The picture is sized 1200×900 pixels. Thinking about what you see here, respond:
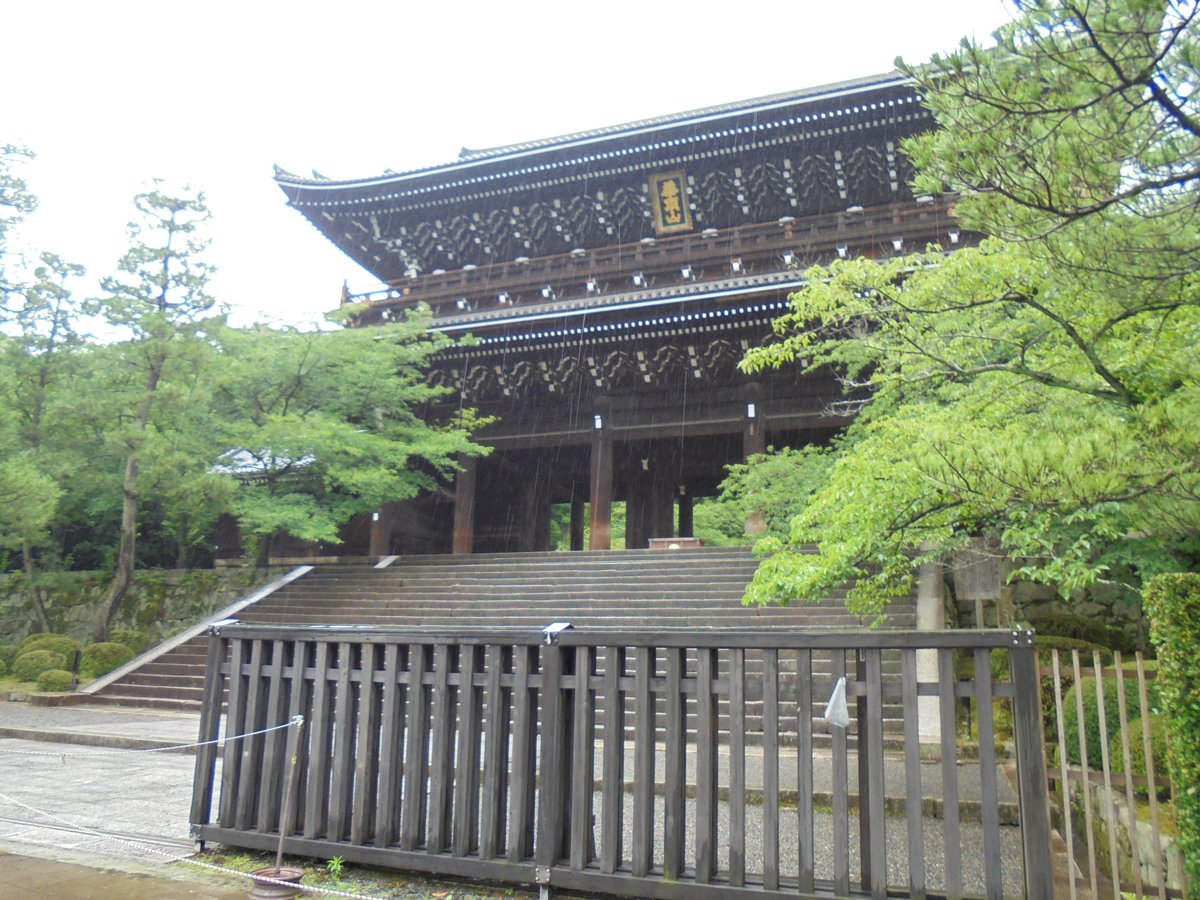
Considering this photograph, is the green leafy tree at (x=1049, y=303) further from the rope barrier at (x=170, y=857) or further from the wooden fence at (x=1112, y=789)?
the rope barrier at (x=170, y=857)

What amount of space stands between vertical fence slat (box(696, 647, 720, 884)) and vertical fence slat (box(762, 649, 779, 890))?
217 millimetres

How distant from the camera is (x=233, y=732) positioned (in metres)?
4.25

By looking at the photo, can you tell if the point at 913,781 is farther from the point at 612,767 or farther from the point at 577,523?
the point at 577,523

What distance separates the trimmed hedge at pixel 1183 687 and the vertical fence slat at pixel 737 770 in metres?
1.61

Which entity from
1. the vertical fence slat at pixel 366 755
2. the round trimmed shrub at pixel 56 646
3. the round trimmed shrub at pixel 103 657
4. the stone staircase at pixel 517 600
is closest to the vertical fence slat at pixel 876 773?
the vertical fence slat at pixel 366 755

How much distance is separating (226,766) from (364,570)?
11289 millimetres

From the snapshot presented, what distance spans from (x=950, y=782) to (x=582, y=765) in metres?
1.53

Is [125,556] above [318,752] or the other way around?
above

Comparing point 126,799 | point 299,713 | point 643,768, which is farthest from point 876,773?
point 126,799

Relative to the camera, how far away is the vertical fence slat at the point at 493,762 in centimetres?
365

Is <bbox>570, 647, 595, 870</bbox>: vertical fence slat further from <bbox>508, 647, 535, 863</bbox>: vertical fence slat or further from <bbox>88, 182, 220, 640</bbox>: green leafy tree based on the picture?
<bbox>88, 182, 220, 640</bbox>: green leafy tree

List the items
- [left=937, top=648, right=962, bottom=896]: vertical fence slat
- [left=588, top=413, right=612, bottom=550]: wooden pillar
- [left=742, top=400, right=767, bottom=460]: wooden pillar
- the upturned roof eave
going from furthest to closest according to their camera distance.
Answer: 1. [left=588, top=413, right=612, bottom=550]: wooden pillar
2. the upturned roof eave
3. [left=742, top=400, right=767, bottom=460]: wooden pillar
4. [left=937, top=648, right=962, bottom=896]: vertical fence slat

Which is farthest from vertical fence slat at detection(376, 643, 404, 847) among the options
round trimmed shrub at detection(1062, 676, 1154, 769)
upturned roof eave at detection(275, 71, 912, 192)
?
upturned roof eave at detection(275, 71, 912, 192)

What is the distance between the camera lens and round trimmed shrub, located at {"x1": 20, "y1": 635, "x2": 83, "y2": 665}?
1267cm
